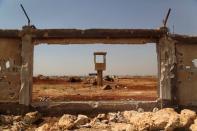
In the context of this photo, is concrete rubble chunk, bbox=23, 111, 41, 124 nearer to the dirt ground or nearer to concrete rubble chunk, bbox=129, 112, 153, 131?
concrete rubble chunk, bbox=129, 112, 153, 131

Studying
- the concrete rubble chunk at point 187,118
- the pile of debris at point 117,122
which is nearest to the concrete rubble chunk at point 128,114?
the pile of debris at point 117,122

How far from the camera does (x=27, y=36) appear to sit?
33.5 ft

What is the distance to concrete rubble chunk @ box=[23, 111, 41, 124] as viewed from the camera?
9.39m

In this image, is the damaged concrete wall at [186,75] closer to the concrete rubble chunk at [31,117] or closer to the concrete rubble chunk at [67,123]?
the concrete rubble chunk at [67,123]

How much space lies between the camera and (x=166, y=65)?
33.5 ft

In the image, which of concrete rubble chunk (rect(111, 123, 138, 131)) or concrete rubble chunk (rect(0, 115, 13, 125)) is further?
concrete rubble chunk (rect(0, 115, 13, 125))

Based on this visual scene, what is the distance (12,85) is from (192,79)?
5586 millimetres

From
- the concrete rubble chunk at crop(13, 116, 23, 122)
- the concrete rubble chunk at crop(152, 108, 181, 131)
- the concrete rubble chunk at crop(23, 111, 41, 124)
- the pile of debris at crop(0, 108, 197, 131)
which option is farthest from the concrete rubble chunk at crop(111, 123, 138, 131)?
the concrete rubble chunk at crop(13, 116, 23, 122)

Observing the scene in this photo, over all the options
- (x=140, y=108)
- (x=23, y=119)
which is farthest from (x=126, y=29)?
(x=23, y=119)

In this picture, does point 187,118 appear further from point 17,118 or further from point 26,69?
point 26,69

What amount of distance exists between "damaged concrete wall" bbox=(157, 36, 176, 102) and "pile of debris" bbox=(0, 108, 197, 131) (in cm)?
108

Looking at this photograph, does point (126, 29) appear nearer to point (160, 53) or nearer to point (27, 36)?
point (160, 53)

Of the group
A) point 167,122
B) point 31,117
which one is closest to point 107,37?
point 31,117

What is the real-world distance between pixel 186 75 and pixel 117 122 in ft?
8.87
